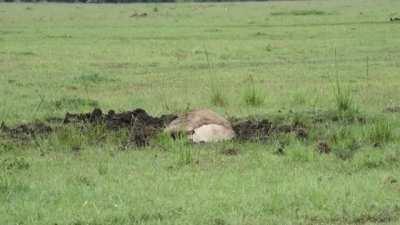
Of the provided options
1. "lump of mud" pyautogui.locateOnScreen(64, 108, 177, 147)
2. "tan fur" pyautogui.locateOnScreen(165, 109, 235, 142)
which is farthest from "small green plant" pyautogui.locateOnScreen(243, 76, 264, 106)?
"tan fur" pyautogui.locateOnScreen(165, 109, 235, 142)

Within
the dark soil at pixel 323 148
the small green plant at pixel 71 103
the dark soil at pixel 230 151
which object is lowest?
the small green plant at pixel 71 103

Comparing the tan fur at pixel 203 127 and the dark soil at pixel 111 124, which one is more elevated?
the tan fur at pixel 203 127

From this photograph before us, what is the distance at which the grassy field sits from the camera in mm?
7020

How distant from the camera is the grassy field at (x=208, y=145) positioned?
7.02 metres

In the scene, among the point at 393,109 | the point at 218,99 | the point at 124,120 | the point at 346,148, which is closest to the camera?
the point at 346,148

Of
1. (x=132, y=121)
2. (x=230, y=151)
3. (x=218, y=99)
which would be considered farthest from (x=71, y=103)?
(x=230, y=151)

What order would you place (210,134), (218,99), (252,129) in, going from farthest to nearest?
(218,99)
(252,129)
(210,134)

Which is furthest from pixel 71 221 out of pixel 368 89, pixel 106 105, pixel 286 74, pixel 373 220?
pixel 286 74

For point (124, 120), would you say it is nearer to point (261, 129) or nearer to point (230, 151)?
point (261, 129)

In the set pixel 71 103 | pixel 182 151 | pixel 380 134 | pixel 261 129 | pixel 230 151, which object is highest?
pixel 182 151

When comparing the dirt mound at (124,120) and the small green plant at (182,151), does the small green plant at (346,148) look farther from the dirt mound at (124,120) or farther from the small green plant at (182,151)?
the dirt mound at (124,120)

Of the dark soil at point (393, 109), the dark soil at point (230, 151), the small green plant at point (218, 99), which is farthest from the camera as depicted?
the small green plant at point (218, 99)

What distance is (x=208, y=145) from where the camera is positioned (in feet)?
32.9

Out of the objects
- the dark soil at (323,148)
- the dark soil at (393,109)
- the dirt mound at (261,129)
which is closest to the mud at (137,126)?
the dirt mound at (261,129)
